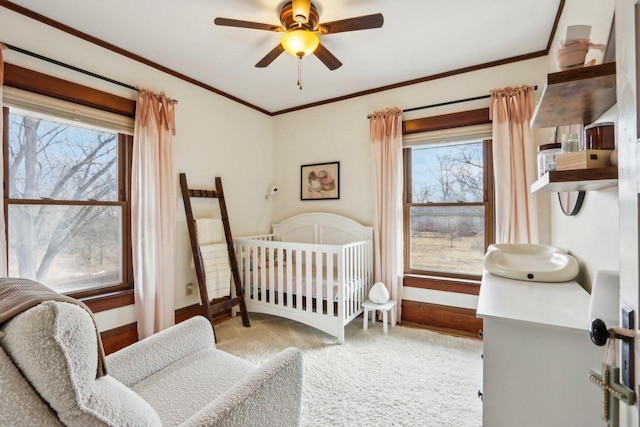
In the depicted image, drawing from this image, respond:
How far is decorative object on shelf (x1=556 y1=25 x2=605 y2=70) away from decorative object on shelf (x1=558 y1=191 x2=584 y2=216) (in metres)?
0.74

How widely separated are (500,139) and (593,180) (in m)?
1.86

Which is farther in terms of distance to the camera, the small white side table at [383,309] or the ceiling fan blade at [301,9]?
the small white side table at [383,309]

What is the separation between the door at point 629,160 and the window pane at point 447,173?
2.37 metres

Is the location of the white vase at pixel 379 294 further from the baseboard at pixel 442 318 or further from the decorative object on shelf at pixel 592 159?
the decorative object on shelf at pixel 592 159

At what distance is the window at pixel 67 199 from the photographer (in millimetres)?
1977

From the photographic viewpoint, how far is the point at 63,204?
2.17 m

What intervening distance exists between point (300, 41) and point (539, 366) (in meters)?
2.01

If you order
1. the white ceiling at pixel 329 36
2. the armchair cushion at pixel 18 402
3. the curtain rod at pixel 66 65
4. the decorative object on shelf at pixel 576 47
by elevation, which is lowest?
the armchair cushion at pixel 18 402

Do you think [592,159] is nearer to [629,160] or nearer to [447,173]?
[629,160]

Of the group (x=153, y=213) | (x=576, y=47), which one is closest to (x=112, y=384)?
(x=576, y=47)

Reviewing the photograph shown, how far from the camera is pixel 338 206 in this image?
3.46 m

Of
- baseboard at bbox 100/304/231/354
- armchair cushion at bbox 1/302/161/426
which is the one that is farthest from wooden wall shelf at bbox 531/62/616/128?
baseboard at bbox 100/304/231/354

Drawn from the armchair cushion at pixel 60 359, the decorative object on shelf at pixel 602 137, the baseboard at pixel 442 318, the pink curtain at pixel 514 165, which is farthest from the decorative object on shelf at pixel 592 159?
the baseboard at pixel 442 318

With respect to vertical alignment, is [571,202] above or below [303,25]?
below
